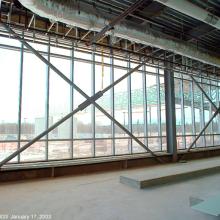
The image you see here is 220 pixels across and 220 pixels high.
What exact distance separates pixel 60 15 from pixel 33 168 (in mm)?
3695

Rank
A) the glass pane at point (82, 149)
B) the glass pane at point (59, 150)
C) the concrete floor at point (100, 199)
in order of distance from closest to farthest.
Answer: the concrete floor at point (100, 199) → the glass pane at point (59, 150) → the glass pane at point (82, 149)

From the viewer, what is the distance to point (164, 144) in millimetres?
9180

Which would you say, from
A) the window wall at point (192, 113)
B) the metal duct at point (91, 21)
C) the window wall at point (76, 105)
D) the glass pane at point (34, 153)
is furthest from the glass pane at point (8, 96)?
the window wall at point (192, 113)

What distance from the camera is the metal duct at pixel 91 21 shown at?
4121 millimetres

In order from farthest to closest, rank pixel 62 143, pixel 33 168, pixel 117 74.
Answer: pixel 117 74
pixel 62 143
pixel 33 168

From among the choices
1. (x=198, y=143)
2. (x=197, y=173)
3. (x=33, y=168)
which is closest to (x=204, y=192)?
(x=197, y=173)

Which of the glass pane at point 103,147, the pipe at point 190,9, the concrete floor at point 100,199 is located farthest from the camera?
the glass pane at point 103,147

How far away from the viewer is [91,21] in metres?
4.75

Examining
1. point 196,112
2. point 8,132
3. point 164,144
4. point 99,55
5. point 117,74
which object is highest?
point 99,55

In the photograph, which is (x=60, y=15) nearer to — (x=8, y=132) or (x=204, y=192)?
(x=8, y=132)

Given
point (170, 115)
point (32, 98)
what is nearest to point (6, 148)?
point (32, 98)

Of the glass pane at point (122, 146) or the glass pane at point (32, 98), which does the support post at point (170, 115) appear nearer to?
the glass pane at point (122, 146)

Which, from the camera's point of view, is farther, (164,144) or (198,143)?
(198,143)

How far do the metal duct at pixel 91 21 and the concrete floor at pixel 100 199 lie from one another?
11.3ft
